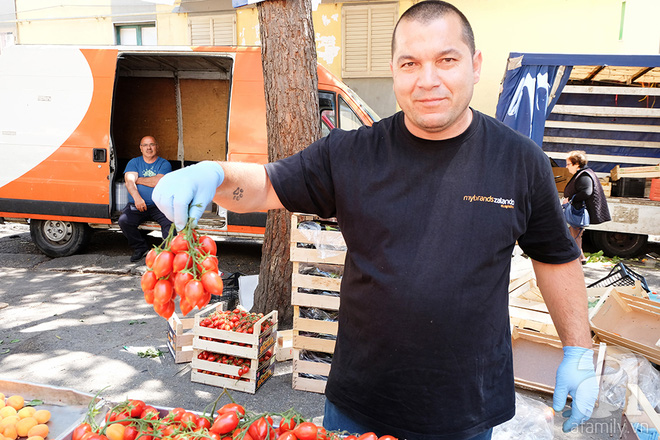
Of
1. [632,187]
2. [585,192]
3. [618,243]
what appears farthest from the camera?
[618,243]

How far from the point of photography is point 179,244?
63.1 inches

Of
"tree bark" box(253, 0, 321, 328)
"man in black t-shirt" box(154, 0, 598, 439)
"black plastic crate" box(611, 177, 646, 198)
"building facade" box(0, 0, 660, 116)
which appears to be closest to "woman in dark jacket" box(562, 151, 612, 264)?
"black plastic crate" box(611, 177, 646, 198)

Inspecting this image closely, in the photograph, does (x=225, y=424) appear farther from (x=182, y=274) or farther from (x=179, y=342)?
(x=179, y=342)

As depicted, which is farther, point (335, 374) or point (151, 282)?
point (335, 374)

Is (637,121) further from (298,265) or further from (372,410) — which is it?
(372,410)

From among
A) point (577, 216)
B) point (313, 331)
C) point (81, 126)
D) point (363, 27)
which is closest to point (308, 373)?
point (313, 331)

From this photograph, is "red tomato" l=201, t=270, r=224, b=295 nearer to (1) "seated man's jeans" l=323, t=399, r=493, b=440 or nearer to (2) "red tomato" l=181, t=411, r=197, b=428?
(2) "red tomato" l=181, t=411, r=197, b=428

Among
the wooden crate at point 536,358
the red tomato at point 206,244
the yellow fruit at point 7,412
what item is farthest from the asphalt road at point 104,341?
the red tomato at point 206,244

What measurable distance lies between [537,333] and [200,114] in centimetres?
801

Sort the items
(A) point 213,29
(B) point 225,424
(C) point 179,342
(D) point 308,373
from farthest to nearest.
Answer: (A) point 213,29
(C) point 179,342
(D) point 308,373
(B) point 225,424

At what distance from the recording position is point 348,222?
6.14 feet

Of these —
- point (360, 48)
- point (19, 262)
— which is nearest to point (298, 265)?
point (19, 262)

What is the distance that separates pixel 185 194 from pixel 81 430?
0.90 meters

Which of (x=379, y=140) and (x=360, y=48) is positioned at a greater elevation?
(x=360, y=48)
